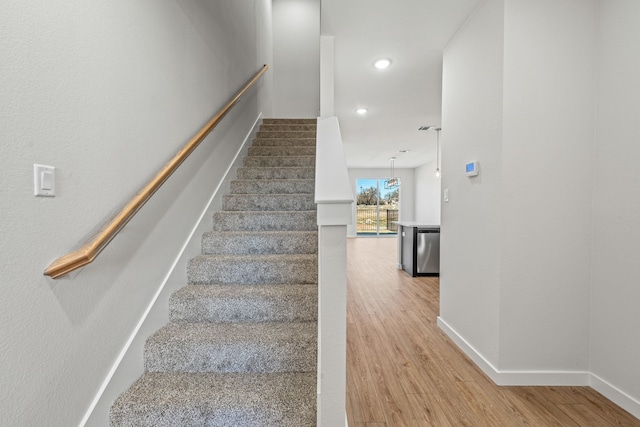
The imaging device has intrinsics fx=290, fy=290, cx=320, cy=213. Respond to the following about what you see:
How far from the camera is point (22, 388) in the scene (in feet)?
3.07

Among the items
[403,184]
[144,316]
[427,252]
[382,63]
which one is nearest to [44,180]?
[144,316]

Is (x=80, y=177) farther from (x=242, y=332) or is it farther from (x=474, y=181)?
(x=474, y=181)

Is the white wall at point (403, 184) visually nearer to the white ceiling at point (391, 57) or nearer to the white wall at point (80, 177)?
the white ceiling at point (391, 57)

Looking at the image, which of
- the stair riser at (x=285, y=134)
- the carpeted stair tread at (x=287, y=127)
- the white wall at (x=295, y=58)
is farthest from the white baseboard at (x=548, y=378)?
the white wall at (x=295, y=58)

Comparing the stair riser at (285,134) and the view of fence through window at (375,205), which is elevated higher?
the stair riser at (285,134)

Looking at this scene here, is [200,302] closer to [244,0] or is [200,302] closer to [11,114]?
[11,114]

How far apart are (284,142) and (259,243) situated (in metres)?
1.89

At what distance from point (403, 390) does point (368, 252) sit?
5455 millimetres

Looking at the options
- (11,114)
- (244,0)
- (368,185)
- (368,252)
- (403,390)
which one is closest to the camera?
(11,114)

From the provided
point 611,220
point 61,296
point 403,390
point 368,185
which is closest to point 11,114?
point 61,296

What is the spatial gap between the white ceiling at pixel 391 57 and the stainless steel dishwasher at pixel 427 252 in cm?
Answer: 187

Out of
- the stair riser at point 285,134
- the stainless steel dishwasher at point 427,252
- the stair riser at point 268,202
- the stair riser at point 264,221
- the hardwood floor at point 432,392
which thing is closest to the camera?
the hardwood floor at point 432,392

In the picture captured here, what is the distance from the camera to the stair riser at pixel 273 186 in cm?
276

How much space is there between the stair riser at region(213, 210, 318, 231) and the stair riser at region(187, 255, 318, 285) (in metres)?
0.47
